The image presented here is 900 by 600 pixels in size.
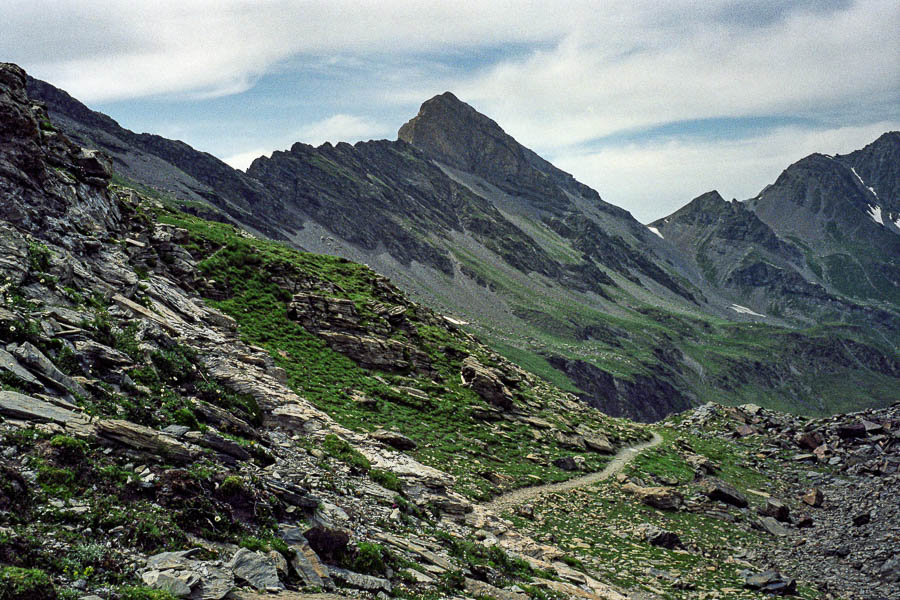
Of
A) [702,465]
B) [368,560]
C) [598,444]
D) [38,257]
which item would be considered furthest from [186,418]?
[702,465]

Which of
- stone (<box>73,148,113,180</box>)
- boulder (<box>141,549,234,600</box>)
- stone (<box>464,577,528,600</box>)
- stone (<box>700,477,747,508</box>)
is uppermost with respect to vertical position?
stone (<box>73,148,113,180</box>)

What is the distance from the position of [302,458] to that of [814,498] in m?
54.4

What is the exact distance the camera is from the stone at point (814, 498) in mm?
52500

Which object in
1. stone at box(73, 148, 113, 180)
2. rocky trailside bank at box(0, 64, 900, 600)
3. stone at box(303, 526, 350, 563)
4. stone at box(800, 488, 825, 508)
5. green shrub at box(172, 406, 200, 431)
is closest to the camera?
rocky trailside bank at box(0, 64, 900, 600)

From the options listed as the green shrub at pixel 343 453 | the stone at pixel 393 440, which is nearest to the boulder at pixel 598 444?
the stone at pixel 393 440

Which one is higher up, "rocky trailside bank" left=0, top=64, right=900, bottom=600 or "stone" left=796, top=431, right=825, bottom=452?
"rocky trailside bank" left=0, top=64, right=900, bottom=600

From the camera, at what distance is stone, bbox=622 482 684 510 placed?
45531mm

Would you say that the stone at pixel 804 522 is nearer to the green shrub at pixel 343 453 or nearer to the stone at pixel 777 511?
the stone at pixel 777 511

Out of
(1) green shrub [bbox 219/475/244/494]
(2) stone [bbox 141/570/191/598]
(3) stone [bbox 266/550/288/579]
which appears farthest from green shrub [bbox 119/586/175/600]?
(1) green shrub [bbox 219/475/244/494]

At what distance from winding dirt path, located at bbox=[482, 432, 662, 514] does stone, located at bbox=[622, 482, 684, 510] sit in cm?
408

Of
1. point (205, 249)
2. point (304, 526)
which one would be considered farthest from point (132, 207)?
point (304, 526)

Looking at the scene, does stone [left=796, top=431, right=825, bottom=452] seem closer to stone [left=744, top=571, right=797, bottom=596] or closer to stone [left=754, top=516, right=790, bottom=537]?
stone [left=754, top=516, right=790, bottom=537]

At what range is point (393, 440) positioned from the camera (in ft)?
128

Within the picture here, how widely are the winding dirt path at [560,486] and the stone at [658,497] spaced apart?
4.08 metres
